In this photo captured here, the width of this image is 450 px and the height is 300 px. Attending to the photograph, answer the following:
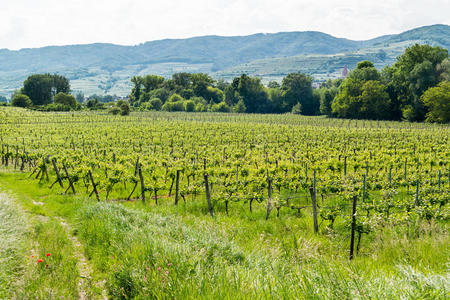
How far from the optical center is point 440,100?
2290 inches

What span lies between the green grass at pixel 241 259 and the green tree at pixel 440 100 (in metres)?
59.7

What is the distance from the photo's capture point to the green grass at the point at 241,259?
4.48m

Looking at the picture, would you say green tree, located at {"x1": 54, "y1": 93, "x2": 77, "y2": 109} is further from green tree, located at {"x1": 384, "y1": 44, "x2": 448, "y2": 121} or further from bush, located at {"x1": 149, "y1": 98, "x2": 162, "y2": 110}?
green tree, located at {"x1": 384, "y1": 44, "x2": 448, "y2": 121}

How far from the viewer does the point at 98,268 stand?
7.54m

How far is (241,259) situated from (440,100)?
64726 mm

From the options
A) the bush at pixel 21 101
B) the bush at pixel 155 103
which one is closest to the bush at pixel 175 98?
the bush at pixel 155 103

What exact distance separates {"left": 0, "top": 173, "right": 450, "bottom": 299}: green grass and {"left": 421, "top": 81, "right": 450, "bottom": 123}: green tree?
59.7 m

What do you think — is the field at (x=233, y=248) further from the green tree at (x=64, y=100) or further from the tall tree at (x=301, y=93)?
the green tree at (x=64, y=100)

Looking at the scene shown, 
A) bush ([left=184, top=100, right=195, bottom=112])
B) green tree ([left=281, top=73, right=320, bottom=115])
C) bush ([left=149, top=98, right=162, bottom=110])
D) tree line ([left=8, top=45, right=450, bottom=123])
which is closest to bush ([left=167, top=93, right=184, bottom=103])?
tree line ([left=8, top=45, right=450, bottom=123])

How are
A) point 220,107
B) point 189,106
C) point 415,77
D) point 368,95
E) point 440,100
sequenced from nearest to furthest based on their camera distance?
point 440,100 < point 415,77 < point 368,95 < point 189,106 < point 220,107

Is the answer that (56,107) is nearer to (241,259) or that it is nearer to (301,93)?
(301,93)

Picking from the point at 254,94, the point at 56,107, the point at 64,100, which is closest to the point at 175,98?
the point at 254,94

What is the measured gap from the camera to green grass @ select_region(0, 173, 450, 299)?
4480mm

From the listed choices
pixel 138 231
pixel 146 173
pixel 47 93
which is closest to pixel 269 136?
pixel 146 173
